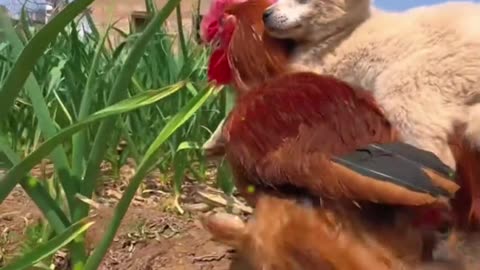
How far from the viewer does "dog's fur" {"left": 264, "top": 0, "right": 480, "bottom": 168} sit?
1.11 meters

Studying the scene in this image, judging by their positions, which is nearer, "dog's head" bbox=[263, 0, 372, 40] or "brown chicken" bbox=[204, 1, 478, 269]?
"brown chicken" bbox=[204, 1, 478, 269]

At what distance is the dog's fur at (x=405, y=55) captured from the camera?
111 centimetres

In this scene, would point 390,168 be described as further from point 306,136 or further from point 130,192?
point 130,192

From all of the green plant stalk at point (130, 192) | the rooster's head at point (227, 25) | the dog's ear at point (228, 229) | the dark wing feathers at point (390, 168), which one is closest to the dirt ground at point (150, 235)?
the green plant stalk at point (130, 192)

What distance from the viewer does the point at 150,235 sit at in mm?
1605

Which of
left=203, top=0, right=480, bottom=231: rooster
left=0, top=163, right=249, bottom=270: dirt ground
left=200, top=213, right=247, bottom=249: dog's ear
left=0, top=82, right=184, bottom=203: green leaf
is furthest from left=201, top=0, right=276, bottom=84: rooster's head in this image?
left=0, top=163, right=249, bottom=270: dirt ground

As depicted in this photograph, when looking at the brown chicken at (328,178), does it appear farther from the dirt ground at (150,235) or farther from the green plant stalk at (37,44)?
the dirt ground at (150,235)

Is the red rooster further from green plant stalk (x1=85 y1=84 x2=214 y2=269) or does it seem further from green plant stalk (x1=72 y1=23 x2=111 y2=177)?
green plant stalk (x1=72 y1=23 x2=111 y2=177)

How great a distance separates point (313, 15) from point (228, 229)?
398 mm

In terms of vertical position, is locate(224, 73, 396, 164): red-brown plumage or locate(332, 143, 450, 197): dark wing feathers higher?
locate(224, 73, 396, 164): red-brown plumage

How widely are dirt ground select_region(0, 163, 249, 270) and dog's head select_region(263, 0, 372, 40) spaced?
0.38 m

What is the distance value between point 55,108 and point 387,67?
2.44 ft

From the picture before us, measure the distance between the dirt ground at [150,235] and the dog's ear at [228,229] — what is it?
0.50 metres

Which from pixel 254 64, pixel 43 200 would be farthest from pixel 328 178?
pixel 43 200
